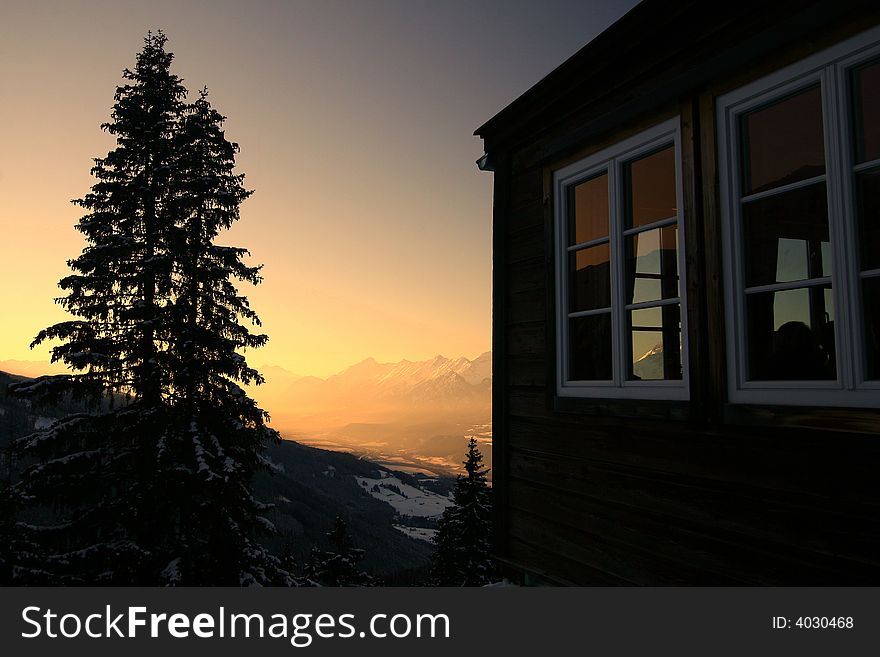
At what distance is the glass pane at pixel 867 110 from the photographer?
8.37 ft

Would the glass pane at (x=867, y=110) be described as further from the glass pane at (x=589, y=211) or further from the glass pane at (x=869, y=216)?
the glass pane at (x=589, y=211)

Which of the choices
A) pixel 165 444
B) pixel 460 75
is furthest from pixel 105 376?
pixel 460 75

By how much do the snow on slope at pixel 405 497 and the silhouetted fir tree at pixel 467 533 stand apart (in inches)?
5358

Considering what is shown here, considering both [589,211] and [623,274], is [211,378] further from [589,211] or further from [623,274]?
[623,274]

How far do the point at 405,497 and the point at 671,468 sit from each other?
18604 centimetres

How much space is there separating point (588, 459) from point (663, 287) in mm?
1240

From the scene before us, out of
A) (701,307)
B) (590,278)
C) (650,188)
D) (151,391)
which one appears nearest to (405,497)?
(151,391)

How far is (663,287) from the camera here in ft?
11.7

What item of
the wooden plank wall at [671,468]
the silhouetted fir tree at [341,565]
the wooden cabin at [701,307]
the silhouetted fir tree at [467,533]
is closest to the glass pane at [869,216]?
the wooden cabin at [701,307]

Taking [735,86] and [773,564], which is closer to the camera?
[773,564]

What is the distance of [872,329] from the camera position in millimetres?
2484

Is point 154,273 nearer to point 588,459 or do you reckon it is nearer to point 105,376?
point 105,376

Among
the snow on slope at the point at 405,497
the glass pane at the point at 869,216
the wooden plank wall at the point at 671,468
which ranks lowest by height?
the snow on slope at the point at 405,497

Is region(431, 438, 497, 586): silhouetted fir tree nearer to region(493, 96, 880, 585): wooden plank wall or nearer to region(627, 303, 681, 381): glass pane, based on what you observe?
region(493, 96, 880, 585): wooden plank wall
